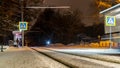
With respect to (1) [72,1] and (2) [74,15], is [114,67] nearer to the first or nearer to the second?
(1) [72,1]

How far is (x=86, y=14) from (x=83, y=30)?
42.0 feet

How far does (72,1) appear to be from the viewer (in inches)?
2638

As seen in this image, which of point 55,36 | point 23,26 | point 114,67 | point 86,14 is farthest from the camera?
point 55,36

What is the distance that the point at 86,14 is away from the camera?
217 ft

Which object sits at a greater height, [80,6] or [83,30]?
[80,6]

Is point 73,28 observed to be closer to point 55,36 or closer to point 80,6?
A: point 55,36

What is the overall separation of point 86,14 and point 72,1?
3902 millimetres

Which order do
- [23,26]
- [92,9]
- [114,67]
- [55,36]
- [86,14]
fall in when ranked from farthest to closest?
[55,36], [86,14], [92,9], [23,26], [114,67]

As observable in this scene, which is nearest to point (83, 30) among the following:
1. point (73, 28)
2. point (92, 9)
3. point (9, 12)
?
point (73, 28)

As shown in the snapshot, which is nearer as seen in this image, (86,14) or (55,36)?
(86,14)

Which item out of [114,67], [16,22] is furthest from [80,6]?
[114,67]

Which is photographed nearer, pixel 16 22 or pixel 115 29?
pixel 115 29

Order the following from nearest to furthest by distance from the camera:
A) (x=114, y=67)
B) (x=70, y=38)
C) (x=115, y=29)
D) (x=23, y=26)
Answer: (x=114, y=67), (x=115, y=29), (x=23, y=26), (x=70, y=38)

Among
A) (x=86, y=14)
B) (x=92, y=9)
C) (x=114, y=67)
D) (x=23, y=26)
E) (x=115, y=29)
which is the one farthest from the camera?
(x=86, y=14)
